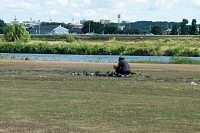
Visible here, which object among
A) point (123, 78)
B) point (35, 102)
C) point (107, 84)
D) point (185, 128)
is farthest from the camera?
point (123, 78)

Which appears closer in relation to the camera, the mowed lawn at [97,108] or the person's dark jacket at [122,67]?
the mowed lawn at [97,108]

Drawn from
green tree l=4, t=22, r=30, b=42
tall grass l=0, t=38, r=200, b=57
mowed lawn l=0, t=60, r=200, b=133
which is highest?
green tree l=4, t=22, r=30, b=42

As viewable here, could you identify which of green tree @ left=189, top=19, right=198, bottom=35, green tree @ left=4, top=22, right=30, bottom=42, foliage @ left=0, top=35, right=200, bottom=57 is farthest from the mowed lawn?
green tree @ left=189, top=19, right=198, bottom=35

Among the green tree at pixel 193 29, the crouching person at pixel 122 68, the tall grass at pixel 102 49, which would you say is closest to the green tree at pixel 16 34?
the tall grass at pixel 102 49

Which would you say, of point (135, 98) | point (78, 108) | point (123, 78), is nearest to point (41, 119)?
point (78, 108)

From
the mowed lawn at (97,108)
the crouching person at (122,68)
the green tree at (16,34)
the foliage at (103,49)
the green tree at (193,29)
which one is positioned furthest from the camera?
the green tree at (193,29)

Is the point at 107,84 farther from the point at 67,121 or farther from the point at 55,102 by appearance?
the point at 67,121

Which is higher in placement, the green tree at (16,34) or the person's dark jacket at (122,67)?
the green tree at (16,34)

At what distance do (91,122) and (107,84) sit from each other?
13581 mm

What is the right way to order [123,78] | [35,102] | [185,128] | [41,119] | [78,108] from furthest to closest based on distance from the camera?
[123,78]
[35,102]
[78,108]
[41,119]
[185,128]

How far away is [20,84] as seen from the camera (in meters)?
27.7

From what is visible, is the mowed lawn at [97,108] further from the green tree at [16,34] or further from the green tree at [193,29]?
the green tree at [193,29]

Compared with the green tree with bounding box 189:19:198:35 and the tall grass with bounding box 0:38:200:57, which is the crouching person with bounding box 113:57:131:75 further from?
the green tree with bounding box 189:19:198:35

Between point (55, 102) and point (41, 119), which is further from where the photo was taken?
point (55, 102)
